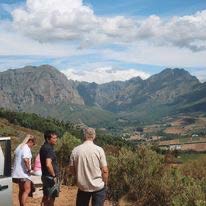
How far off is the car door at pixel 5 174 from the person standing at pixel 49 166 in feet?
5.24

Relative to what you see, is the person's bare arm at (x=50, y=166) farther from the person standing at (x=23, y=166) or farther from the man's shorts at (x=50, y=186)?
the person standing at (x=23, y=166)

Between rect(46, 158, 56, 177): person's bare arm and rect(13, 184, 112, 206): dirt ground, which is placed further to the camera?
rect(13, 184, 112, 206): dirt ground

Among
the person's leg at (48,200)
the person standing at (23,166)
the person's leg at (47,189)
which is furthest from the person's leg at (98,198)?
the person standing at (23,166)

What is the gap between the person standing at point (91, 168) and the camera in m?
7.42

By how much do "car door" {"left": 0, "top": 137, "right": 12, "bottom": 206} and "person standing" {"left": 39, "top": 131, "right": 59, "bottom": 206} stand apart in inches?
62.9

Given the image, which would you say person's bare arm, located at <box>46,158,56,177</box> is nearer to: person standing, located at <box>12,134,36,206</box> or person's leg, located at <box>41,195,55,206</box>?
person's leg, located at <box>41,195,55,206</box>

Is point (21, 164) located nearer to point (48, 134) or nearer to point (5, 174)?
point (48, 134)

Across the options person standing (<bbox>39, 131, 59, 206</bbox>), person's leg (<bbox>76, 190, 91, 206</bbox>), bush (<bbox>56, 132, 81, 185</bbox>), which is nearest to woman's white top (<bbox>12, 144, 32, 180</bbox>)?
person standing (<bbox>39, 131, 59, 206</bbox>)

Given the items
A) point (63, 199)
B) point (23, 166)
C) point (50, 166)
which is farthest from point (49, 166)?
point (63, 199)

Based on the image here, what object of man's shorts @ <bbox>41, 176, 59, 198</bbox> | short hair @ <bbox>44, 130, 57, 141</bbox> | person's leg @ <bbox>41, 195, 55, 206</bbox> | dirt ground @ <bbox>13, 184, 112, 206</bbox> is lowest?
dirt ground @ <bbox>13, 184, 112, 206</bbox>

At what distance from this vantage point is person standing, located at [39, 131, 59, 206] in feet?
28.9

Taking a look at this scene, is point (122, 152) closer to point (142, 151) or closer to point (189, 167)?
point (142, 151)

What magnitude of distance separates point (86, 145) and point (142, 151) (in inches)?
195

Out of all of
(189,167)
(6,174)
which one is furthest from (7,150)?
(189,167)
